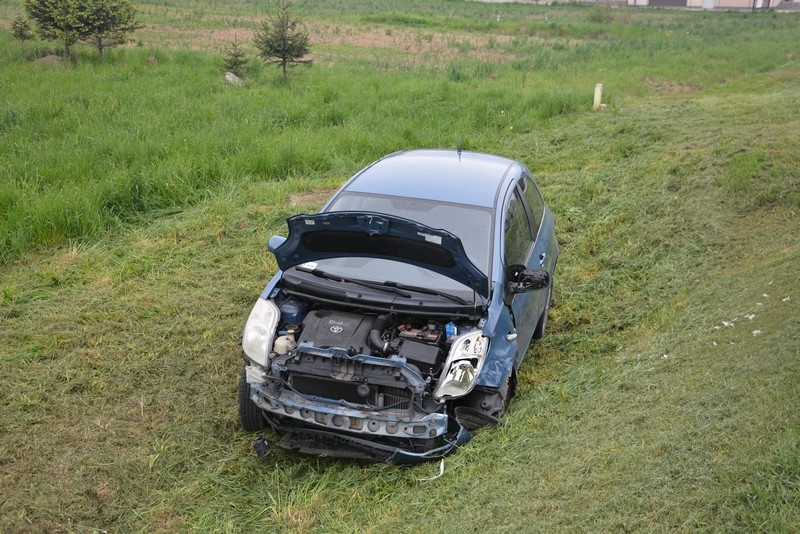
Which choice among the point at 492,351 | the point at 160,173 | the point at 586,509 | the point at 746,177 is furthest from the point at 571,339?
the point at 160,173

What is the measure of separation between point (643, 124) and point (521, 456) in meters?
10.8

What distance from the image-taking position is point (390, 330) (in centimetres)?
524

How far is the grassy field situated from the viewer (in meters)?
4.29

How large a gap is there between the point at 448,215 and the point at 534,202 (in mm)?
1448

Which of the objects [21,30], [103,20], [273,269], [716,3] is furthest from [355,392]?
[716,3]

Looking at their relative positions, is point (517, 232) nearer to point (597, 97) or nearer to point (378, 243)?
point (378, 243)

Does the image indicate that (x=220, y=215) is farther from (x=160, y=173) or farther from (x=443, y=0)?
(x=443, y=0)

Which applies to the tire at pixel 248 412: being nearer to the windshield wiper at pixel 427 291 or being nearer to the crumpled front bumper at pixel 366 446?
the crumpled front bumper at pixel 366 446

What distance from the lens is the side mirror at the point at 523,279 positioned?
554cm

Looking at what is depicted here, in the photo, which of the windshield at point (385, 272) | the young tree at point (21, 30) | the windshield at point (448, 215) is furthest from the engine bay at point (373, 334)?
the young tree at point (21, 30)

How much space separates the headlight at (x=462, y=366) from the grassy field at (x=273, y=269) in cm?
39

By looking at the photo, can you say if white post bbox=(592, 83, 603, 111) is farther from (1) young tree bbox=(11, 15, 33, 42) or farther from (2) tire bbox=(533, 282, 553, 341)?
(1) young tree bbox=(11, 15, 33, 42)

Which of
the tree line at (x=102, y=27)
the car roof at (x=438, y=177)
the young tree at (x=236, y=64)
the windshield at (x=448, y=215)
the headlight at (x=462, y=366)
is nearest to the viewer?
the headlight at (x=462, y=366)

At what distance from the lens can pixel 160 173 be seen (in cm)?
1013
